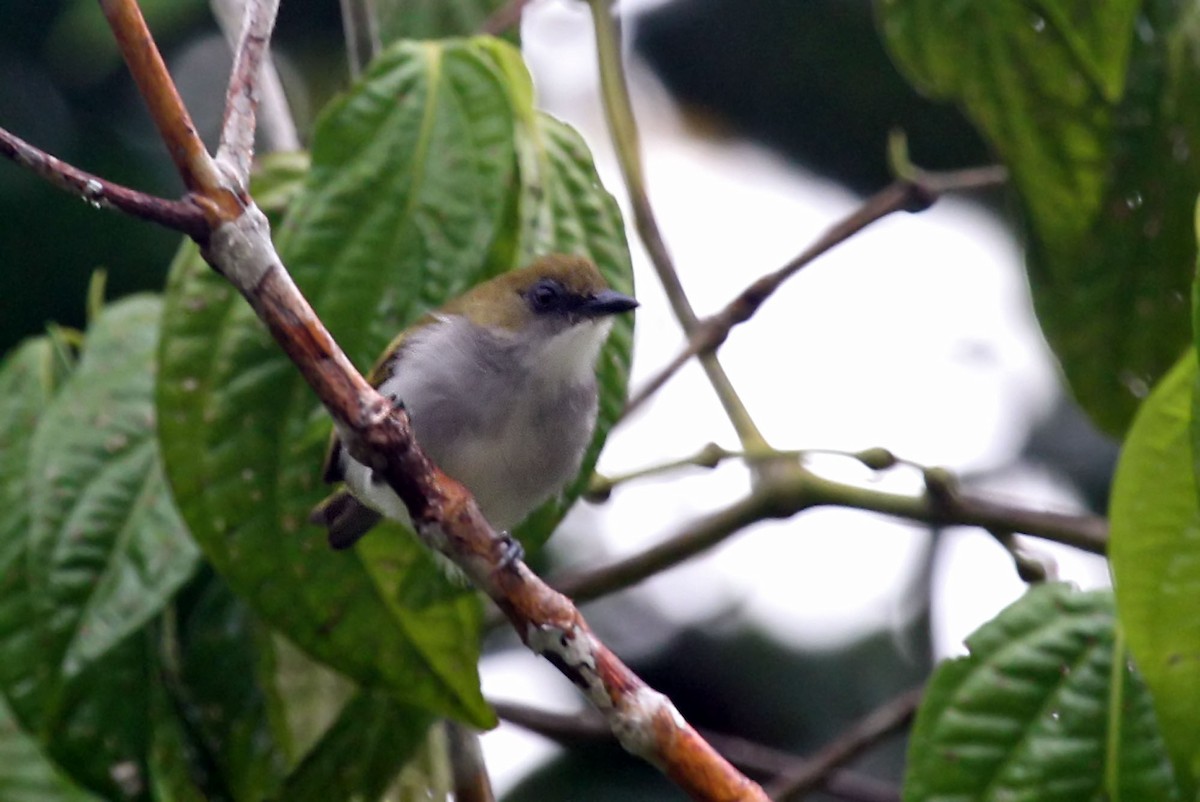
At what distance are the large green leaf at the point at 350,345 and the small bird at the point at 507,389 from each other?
0.27m

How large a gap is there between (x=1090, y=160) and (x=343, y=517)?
5.56 ft

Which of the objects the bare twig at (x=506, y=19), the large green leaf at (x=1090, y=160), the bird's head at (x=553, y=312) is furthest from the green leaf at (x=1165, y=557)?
the bare twig at (x=506, y=19)

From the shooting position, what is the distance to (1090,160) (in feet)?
10.3

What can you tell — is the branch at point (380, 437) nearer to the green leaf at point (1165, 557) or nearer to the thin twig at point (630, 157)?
the green leaf at point (1165, 557)

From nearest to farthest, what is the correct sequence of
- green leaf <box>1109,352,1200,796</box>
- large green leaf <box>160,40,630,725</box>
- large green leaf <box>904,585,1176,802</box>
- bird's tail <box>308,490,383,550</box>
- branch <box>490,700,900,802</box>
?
green leaf <box>1109,352,1200,796</box>
large green leaf <box>904,585,1176,802</box>
large green leaf <box>160,40,630,725</box>
bird's tail <box>308,490,383,550</box>
branch <box>490,700,900,802</box>

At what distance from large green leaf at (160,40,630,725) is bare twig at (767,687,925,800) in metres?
0.78

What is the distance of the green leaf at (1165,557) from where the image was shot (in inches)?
83.0

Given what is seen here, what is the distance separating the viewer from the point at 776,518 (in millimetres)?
2967

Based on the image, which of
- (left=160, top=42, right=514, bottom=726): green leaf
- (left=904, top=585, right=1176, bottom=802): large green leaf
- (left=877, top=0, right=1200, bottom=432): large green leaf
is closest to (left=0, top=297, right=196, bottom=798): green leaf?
(left=160, top=42, right=514, bottom=726): green leaf

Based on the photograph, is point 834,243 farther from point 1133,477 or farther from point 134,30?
point 134,30

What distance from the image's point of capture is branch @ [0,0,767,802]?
5.66 feet

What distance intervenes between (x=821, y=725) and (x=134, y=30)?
12.3ft

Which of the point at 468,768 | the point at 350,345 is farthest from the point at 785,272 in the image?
the point at 468,768

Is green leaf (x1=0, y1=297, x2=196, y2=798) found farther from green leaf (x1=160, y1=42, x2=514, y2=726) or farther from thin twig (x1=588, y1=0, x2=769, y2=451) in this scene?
thin twig (x1=588, y1=0, x2=769, y2=451)
